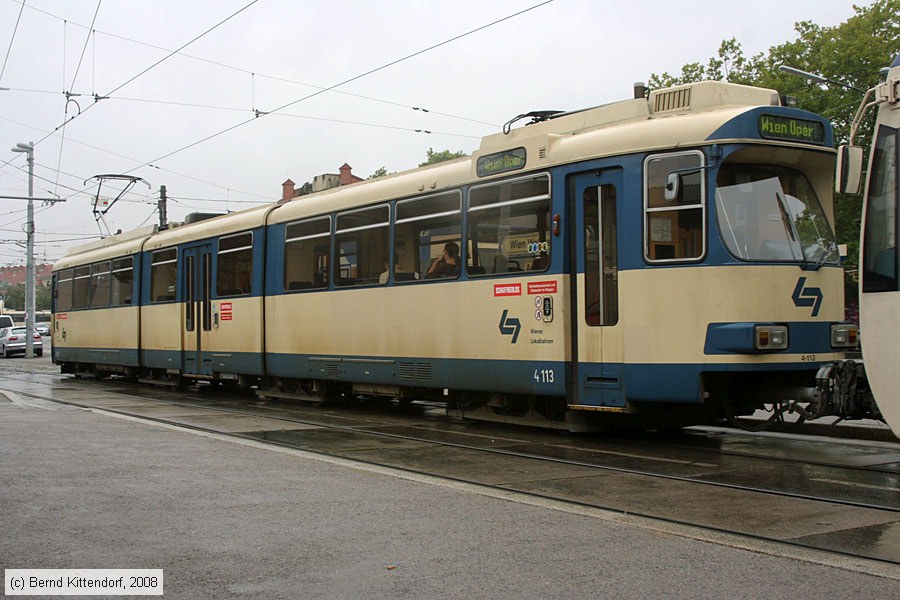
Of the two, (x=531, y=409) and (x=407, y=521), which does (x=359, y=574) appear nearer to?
(x=407, y=521)

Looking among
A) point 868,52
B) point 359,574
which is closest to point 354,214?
point 359,574

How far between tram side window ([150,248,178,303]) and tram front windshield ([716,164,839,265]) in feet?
45.0

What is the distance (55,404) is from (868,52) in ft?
105

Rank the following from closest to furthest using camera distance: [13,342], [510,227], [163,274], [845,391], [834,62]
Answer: [845,391]
[510,227]
[163,274]
[834,62]
[13,342]

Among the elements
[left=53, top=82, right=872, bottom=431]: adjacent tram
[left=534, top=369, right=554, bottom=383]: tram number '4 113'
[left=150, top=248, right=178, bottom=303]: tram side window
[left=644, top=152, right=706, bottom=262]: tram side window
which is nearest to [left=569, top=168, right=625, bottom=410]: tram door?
[left=53, top=82, right=872, bottom=431]: adjacent tram

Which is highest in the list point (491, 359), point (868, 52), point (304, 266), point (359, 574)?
point (868, 52)

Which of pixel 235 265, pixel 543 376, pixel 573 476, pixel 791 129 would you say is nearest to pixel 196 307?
pixel 235 265

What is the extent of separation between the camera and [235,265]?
59.6 feet

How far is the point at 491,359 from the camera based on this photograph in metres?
11.9

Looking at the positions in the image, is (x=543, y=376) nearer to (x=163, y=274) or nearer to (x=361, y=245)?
(x=361, y=245)

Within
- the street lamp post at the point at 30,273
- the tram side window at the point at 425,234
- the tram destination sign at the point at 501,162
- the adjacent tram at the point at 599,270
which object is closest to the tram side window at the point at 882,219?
the adjacent tram at the point at 599,270

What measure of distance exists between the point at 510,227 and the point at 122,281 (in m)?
14.5

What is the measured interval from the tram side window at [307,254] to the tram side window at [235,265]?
1.40 m

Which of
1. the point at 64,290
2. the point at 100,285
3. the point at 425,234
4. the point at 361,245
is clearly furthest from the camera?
the point at 64,290
